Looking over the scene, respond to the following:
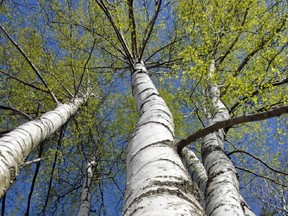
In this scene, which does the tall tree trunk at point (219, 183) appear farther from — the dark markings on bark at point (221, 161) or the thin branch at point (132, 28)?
the thin branch at point (132, 28)

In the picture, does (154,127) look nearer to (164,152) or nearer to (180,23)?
(164,152)

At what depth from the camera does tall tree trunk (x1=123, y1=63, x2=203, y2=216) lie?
4.51 ft

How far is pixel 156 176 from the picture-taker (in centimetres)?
161

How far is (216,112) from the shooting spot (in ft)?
15.8

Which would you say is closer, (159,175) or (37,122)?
(159,175)

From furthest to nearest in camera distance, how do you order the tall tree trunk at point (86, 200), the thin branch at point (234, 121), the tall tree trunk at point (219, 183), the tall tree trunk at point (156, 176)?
the tall tree trunk at point (86, 200) → the tall tree trunk at point (219, 183) → the thin branch at point (234, 121) → the tall tree trunk at point (156, 176)

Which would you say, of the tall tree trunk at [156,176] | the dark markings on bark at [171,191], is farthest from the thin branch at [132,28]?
the dark markings on bark at [171,191]

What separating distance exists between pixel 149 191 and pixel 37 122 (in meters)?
2.69

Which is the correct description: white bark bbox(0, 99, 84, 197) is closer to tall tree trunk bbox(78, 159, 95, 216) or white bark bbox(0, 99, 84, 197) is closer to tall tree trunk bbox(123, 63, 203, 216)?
tall tree trunk bbox(123, 63, 203, 216)

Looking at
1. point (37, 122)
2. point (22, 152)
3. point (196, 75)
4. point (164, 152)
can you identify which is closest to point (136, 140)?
point (164, 152)

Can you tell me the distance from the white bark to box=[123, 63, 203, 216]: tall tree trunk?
1.25m

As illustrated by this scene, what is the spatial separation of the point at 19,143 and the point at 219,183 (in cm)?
212

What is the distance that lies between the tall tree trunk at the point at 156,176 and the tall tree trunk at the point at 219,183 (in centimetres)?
102

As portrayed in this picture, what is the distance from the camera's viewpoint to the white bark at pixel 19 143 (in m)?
2.69
